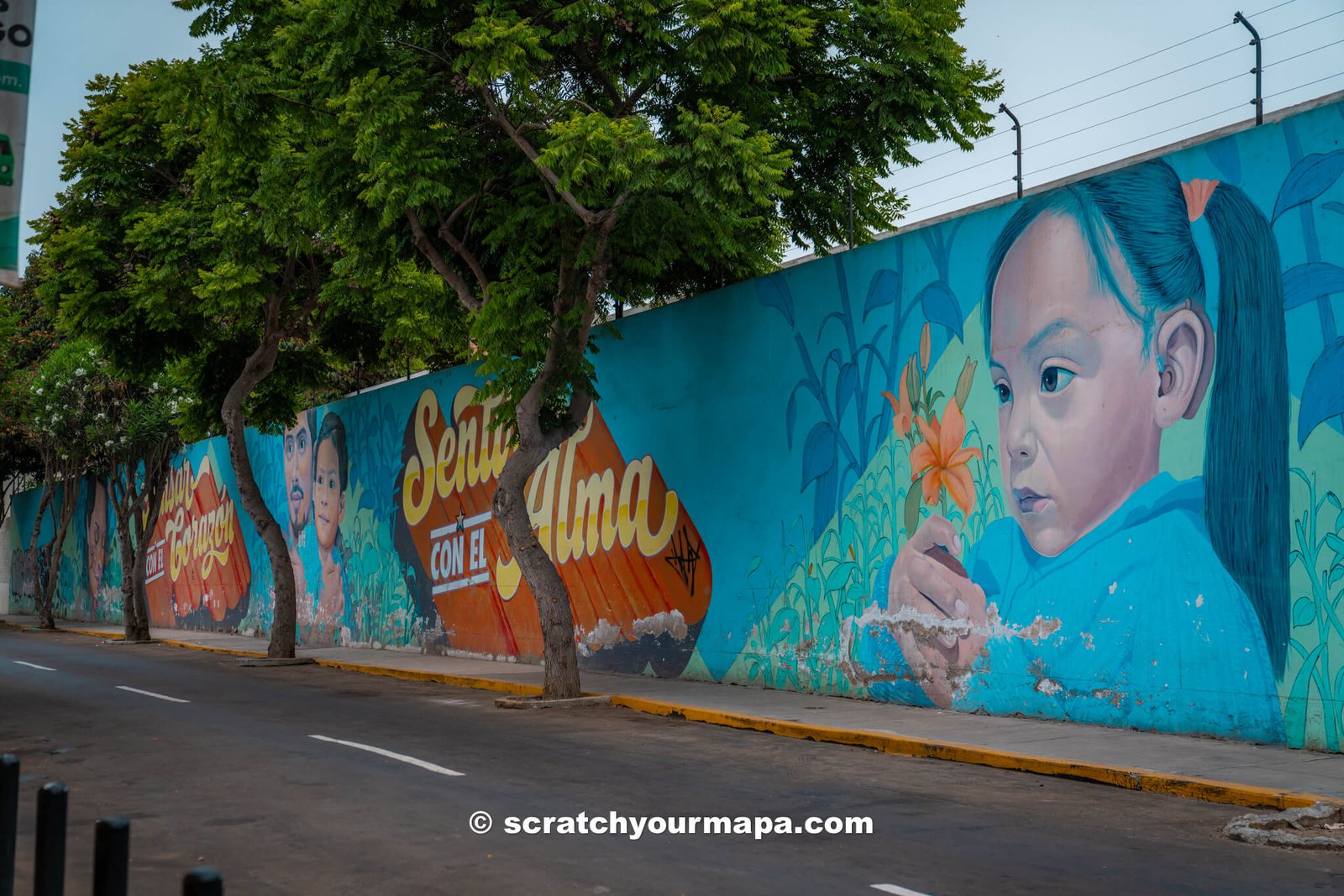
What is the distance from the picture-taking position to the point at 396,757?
440 inches

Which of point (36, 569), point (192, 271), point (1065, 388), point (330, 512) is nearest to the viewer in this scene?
point (1065, 388)

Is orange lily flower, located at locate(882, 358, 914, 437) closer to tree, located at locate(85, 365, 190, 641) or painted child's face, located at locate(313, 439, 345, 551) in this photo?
painted child's face, located at locate(313, 439, 345, 551)

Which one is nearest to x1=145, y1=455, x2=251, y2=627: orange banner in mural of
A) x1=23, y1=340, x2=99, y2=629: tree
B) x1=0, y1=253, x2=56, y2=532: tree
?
x1=23, y1=340, x2=99, y2=629: tree

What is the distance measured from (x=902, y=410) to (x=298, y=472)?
20.3 metres

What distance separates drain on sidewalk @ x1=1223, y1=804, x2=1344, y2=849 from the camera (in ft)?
24.2

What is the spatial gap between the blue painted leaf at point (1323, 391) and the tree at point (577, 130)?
567 centimetres

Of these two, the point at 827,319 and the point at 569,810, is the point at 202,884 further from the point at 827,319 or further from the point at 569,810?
the point at 827,319

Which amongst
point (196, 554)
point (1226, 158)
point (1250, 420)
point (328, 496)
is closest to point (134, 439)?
point (196, 554)

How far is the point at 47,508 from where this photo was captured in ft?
160

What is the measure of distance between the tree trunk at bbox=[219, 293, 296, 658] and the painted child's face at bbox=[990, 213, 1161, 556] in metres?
16.0

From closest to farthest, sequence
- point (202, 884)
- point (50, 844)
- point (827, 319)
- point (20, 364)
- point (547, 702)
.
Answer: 1. point (202, 884)
2. point (50, 844)
3. point (547, 702)
4. point (827, 319)
5. point (20, 364)

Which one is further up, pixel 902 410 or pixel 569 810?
pixel 902 410

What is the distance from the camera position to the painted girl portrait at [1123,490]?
36.2 ft
